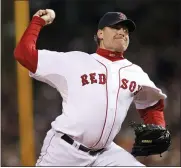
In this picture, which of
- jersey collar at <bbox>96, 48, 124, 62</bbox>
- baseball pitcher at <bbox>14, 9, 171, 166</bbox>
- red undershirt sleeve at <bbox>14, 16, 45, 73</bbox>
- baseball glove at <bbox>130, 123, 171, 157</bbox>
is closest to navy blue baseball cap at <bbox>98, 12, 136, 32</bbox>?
baseball pitcher at <bbox>14, 9, 171, 166</bbox>

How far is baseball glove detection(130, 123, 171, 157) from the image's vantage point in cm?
277

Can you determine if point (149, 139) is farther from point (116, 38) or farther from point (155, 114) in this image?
point (116, 38)

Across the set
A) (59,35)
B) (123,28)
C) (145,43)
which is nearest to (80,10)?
(59,35)

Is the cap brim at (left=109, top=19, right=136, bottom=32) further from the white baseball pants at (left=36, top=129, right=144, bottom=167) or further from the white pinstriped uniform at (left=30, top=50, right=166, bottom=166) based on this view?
the white baseball pants at (left=36, top=129, right=144, bottom=167)

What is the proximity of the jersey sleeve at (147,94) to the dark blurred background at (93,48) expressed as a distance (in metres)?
1.59

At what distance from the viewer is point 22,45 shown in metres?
2.55

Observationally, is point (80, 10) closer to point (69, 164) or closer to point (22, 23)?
point (22, 23)

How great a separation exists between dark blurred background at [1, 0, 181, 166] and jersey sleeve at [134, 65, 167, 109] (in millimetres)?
1590

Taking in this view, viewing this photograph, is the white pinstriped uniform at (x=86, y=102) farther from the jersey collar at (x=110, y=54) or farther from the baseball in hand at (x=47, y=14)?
the baseball in hand at (x=47, y=14)

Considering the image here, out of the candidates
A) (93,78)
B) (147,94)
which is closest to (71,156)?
(93,78)

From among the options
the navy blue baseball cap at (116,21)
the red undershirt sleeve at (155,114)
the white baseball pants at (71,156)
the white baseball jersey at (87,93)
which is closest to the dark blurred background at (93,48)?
the red undershirt sleeve at (155,114)

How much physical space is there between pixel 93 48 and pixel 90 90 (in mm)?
2917

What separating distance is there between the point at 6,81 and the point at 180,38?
2090mm

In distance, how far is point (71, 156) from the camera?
8.65 ft
